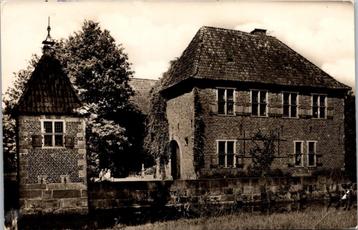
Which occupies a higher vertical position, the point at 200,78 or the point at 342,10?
the point at 342,10

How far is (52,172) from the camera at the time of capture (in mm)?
4000

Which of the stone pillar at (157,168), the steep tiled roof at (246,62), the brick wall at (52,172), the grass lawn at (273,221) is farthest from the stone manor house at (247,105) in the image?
the brick wall at (52,172)

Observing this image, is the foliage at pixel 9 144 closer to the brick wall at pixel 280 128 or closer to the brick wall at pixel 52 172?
the brick wall at pixel 52 172

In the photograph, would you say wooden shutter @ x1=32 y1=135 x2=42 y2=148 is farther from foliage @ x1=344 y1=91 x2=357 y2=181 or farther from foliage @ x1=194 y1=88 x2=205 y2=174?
foliage @ x1=344 y1=91 x2=357 y2=181

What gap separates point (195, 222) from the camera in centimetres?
420

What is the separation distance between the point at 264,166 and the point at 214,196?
0.47m

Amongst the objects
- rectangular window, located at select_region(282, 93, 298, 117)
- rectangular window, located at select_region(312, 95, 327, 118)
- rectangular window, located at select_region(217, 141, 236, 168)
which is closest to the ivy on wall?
rectangular window, located at select_region(217, 141, 236, 168)

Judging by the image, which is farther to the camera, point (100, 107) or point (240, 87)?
point (240, 87)

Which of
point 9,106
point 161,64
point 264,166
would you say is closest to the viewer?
point 9,106

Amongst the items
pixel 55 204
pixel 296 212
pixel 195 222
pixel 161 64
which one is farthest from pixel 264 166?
pixel 55 204

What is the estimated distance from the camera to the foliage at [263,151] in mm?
4391

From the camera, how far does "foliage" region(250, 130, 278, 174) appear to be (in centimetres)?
439

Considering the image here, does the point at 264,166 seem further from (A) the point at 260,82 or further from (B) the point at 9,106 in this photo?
(B) the point at 9,106

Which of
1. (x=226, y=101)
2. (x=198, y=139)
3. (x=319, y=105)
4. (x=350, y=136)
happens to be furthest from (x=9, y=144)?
(x=350, y=136)
